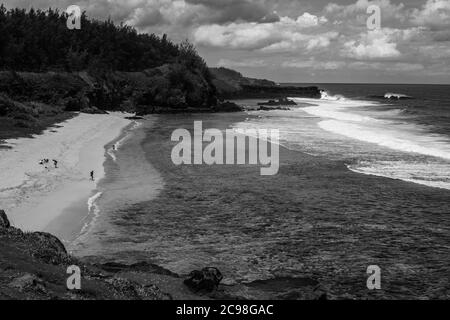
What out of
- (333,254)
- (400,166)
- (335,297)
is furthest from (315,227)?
(400,166)

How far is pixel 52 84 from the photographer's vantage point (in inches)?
2901

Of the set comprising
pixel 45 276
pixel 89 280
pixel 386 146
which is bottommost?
pixel 89 280

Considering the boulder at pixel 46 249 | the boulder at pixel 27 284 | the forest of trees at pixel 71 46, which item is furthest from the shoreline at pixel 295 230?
the forest of trees at pixel 71 46

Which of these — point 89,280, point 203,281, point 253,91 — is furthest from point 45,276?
point 253,91

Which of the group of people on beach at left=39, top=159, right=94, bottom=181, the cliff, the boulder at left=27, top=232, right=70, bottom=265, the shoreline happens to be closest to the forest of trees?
the cliff

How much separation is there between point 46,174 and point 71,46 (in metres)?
80.2

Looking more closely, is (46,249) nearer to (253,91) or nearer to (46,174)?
(46,174)

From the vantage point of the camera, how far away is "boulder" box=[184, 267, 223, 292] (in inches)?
503

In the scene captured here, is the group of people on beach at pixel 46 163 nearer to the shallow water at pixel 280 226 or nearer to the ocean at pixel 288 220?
the ocean at pixel 288 220

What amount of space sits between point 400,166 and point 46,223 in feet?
81.8

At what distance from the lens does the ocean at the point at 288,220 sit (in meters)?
16.1

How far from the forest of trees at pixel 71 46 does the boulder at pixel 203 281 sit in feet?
268

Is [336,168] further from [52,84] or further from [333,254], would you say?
[52,84]

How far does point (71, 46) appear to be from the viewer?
100 meters
